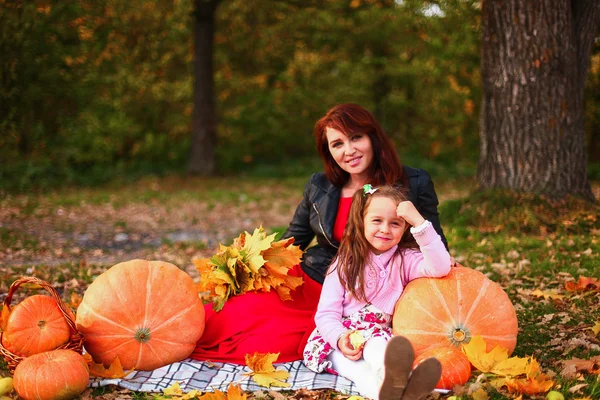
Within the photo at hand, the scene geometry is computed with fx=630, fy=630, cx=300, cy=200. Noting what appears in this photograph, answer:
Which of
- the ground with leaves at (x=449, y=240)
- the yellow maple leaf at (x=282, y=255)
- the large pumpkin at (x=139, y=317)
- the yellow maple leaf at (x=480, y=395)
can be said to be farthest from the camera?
the yellow maple leaf at (x=282, y=255)

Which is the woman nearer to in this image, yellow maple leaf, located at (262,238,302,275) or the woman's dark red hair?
the woman's dark red hair

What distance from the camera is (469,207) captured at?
25.0 ft

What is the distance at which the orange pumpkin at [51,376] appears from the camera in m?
3.23

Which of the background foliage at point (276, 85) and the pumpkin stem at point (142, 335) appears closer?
the pumpkin stem at point (142, 335)

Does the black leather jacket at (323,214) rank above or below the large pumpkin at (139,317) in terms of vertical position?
above

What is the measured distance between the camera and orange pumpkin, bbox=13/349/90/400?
10.6 feet

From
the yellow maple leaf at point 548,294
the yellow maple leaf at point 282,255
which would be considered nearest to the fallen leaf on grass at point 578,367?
the yellow maple leaf at point 548,294

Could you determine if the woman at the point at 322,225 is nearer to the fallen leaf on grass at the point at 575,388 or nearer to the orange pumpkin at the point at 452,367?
the orange pumpkin at the point at 452,367

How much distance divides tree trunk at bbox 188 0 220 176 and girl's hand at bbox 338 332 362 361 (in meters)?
12.9

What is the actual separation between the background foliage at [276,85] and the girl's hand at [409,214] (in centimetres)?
1061

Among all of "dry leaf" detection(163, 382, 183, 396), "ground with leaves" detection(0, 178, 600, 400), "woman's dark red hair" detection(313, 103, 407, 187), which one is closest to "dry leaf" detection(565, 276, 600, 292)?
"ground with leaves" detection(0, 178, 600, 400)

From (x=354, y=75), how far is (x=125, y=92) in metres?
6.36

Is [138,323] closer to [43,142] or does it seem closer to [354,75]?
[43,142]

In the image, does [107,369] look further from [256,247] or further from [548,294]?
[548,294]
